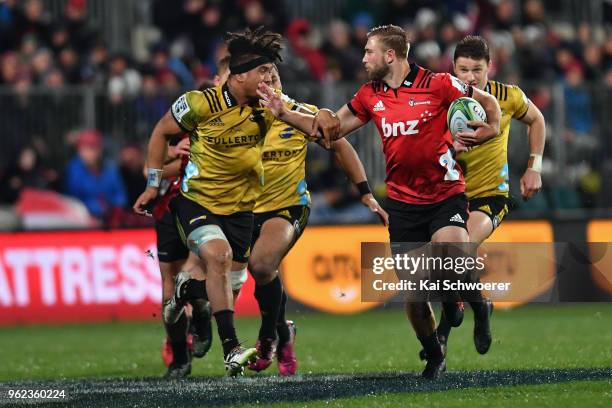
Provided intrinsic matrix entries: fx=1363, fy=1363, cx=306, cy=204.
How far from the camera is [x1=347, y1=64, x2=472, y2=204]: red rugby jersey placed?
34.3 feet

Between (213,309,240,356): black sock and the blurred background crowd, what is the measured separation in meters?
7.69

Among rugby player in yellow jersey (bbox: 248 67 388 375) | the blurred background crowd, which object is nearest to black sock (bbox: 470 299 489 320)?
rugby player in yellow jersey (bbox: 248 67 388 375)

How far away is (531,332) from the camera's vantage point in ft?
51.4

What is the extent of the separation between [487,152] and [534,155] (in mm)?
606

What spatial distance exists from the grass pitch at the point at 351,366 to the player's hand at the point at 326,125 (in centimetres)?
190

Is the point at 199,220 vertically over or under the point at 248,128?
under

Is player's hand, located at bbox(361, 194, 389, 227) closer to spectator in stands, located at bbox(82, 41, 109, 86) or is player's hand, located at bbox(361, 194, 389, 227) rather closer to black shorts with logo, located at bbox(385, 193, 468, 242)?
Result: black shorts with logo, located at bbox(385, 193, 468, 242)

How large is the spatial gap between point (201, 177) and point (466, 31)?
1264 cm

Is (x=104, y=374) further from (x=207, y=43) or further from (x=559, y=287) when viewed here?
(x=207, y=43)

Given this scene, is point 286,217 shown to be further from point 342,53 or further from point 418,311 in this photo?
point 342,53

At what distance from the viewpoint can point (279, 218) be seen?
11.7m

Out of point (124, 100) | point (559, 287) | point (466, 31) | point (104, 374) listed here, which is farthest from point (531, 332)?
point (466, 31)

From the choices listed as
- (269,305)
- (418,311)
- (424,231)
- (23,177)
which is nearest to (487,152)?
(424,231)

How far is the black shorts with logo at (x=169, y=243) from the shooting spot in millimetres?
12117
